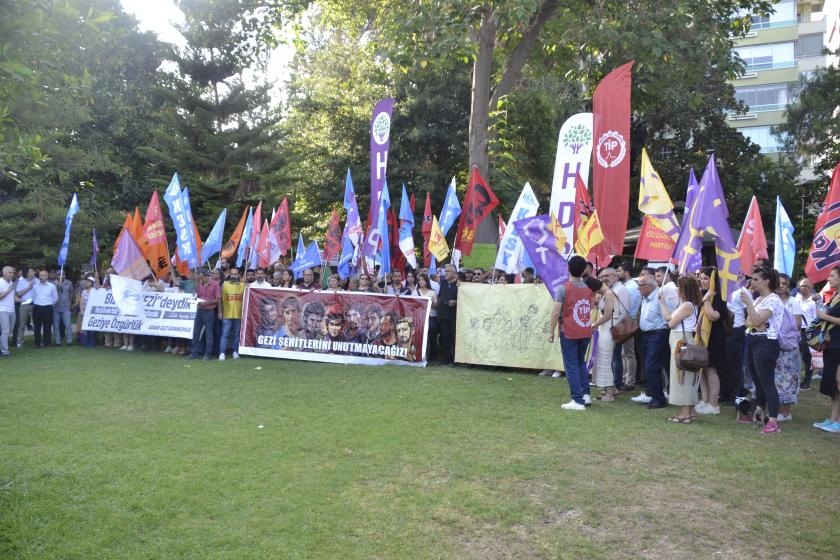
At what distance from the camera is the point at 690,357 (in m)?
7.88

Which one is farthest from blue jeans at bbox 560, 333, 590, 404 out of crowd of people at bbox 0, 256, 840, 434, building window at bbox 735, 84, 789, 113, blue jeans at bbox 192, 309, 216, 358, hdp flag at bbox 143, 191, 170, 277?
building window at bbox 735, 84, 789, 113

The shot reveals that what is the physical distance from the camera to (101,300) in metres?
15.5

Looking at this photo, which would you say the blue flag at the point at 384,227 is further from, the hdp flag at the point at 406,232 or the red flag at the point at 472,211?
the red flag at the point at 472,211

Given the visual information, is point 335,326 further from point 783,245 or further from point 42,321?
point 783,245

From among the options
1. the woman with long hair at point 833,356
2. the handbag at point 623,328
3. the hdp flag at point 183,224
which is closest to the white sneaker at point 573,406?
the handbag at point 623,328

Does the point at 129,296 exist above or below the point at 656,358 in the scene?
above

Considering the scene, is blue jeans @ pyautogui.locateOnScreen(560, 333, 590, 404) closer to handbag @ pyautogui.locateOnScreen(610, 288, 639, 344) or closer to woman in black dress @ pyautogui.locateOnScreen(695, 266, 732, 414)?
handbag @ pyautogui.locateOnScreen(610, 288, 639, 344)

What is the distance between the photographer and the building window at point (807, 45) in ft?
177

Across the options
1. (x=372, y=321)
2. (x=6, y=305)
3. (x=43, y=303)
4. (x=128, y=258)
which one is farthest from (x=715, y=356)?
(x=43, y=303)

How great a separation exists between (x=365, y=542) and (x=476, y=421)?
3.63 metres

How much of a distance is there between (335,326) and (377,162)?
329cm

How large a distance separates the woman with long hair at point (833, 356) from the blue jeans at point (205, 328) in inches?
406

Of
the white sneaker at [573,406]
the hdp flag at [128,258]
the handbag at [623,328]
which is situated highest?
the hdp flag at [128,258]

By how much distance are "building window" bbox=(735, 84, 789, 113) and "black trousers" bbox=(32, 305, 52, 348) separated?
169 ft
